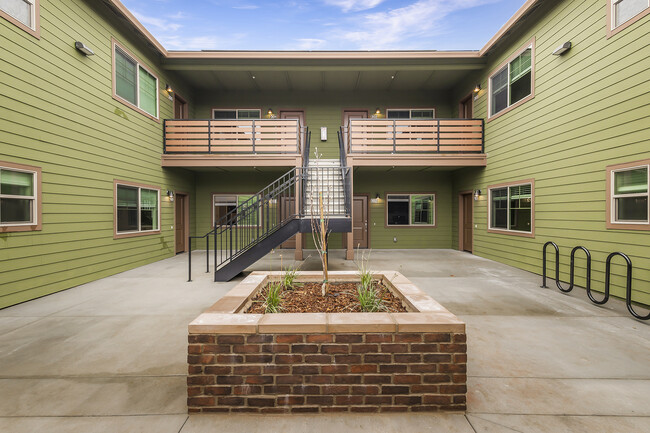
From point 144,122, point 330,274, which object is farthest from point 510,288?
point 144,122

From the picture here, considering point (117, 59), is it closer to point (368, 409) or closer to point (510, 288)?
point (368, 409)

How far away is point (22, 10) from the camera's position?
463 centimetres

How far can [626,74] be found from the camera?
4578 mm

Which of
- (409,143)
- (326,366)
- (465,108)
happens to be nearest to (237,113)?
(409,143)

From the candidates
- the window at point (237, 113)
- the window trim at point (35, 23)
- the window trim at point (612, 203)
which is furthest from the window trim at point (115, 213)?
the window trim at point (612, 203)

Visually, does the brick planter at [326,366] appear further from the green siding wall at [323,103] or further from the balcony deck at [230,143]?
the green siding wall at [323,103]

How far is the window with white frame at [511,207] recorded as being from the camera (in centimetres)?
687

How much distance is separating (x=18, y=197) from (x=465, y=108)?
12326 millimetres

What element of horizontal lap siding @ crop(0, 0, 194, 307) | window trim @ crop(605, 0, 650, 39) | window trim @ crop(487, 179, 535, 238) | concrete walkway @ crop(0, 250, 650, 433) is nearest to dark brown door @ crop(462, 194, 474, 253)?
window trim @ crop(487, 179, 535, 238)

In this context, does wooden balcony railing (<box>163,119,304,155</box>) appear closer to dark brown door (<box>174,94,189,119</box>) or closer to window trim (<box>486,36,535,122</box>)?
dark brown door (<box>174,94,189,119</box>)

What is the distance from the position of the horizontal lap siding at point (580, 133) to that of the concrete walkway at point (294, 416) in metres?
1.13

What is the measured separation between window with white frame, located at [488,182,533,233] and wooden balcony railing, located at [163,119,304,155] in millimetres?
6102

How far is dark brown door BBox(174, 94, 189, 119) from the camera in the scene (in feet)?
32.2

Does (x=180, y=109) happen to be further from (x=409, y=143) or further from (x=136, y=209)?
(x=409, y=143)
